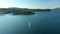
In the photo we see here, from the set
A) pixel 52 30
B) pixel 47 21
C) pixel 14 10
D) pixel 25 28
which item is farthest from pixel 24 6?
pixel 52 30

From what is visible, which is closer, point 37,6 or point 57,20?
point 37,6

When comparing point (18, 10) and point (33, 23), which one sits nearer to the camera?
point (18, 10)

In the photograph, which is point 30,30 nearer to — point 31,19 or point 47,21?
point 31,19

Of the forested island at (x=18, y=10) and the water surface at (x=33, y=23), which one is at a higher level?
the forested island at (x=18, y=10)

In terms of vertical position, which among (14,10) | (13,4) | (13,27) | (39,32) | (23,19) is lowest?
(39,32)

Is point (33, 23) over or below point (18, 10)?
below

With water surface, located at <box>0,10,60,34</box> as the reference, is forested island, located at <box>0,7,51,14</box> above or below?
above

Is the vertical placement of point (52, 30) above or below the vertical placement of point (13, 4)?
below

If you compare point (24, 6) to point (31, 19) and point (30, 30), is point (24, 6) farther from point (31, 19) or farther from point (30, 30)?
point (30, 30)

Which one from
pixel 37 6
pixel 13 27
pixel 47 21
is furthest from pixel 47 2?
pixel 13 27
